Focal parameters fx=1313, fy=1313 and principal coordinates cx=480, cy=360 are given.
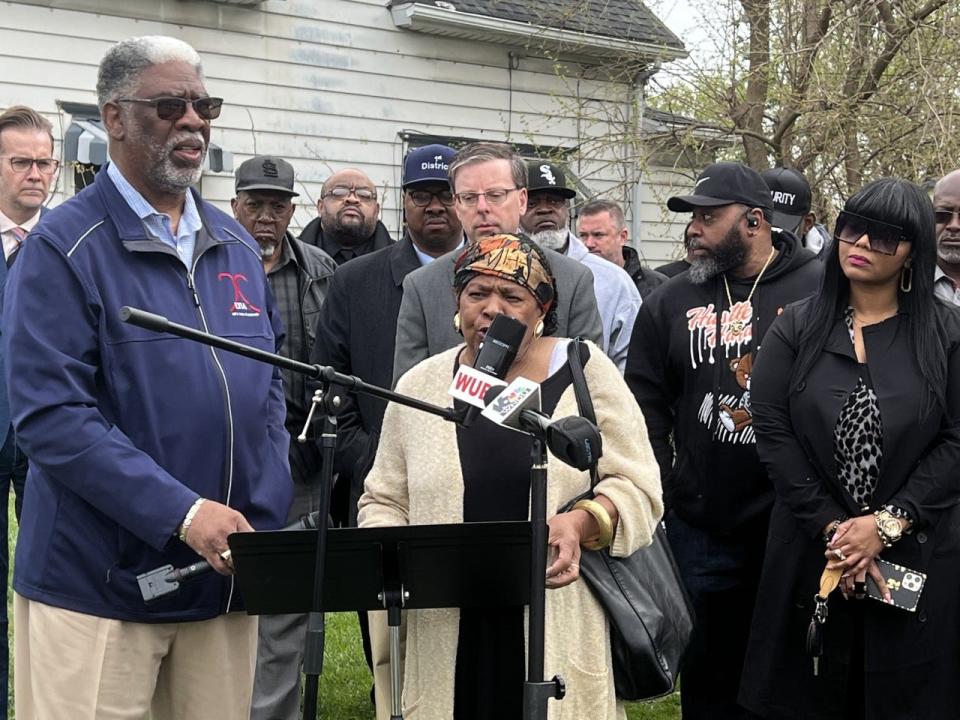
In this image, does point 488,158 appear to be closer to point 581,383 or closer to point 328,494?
point 581,383

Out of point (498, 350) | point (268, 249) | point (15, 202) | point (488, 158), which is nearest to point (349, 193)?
point (268, 249)

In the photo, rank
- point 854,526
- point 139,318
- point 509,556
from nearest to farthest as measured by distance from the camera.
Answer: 1. point 139,318
2. point 509,556
3. point 854,526

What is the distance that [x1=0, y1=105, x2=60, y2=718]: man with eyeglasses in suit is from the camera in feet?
20.1

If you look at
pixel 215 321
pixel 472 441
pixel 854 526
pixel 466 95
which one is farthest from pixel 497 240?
pixel 466 95

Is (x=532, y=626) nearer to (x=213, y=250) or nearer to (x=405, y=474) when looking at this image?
(x=405, y=474)

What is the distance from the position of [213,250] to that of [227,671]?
4.27ft

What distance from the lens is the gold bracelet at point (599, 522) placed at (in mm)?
3859

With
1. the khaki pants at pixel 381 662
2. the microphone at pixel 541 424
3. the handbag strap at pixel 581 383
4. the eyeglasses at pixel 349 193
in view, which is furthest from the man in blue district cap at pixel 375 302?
the microphone at pixel 541 424

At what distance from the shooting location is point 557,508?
3969mm

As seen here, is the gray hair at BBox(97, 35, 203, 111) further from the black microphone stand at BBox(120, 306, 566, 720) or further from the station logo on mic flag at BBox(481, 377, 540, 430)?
the station logo on mic flag at BBox(481, 377, 540, 430)

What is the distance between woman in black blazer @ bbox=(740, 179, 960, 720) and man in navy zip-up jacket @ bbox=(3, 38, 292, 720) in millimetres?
2084

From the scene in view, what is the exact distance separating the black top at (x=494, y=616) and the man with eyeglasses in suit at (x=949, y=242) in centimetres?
305

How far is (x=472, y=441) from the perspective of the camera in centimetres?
402

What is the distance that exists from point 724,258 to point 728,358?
0.48 meters
